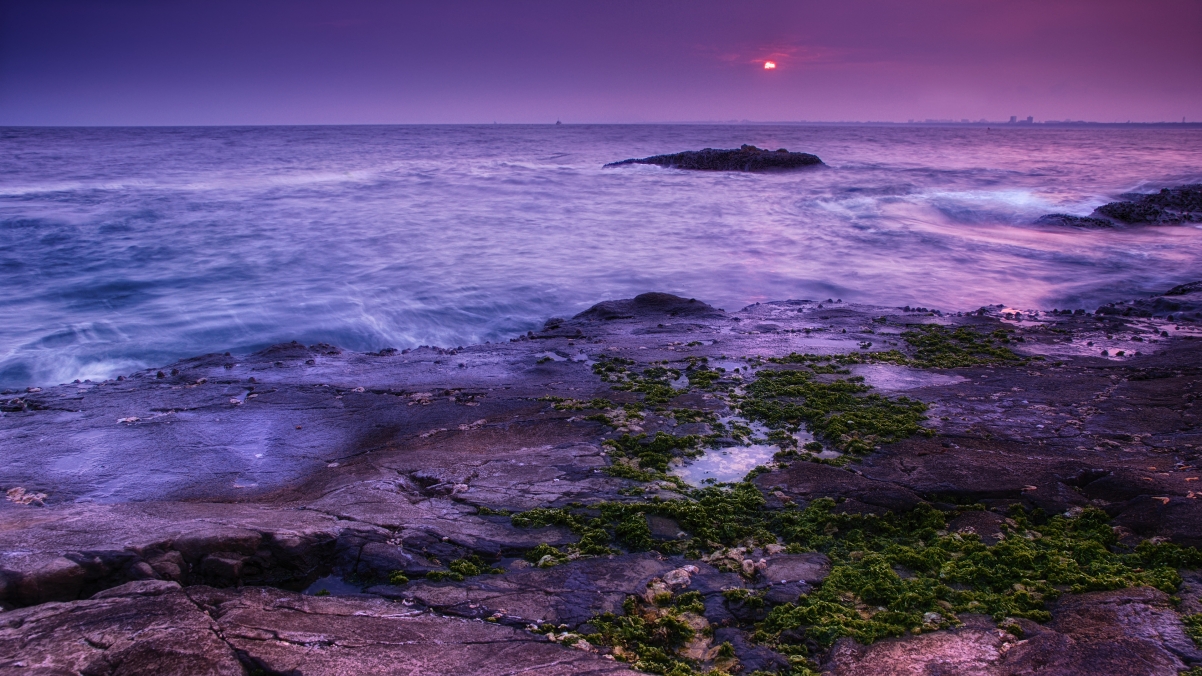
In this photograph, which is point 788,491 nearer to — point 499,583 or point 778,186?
point 499,583

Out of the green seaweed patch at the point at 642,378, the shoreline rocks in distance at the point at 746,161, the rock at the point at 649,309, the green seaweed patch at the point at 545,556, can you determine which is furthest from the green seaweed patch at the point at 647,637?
the shoreline rocks in distance at the point at 746,161

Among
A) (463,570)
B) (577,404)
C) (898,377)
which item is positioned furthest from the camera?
(898,377)

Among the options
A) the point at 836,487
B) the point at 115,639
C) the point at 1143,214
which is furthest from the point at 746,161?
the point at 115,639

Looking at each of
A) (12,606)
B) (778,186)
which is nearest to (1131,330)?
(12,606)

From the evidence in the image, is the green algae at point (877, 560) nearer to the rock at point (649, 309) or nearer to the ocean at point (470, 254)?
the rock at point (649, 309)

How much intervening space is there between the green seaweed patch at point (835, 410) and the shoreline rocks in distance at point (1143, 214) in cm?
1931

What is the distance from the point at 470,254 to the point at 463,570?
1473 centimetres

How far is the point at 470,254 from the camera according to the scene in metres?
18.0

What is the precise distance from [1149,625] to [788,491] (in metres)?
2.22

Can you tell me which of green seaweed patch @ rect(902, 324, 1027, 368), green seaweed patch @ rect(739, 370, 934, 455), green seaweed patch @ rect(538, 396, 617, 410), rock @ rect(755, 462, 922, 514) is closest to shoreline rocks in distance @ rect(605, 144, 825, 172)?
green seaweed patch @ rect(902, 324, 1027, 368)

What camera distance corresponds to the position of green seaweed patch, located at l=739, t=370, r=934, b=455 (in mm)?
6004

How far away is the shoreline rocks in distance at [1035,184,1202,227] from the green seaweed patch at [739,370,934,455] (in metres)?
19.3

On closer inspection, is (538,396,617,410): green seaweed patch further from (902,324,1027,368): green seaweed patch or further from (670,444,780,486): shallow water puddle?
(902,324,1027,368): green seaweed patch

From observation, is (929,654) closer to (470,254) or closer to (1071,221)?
(470,254)
